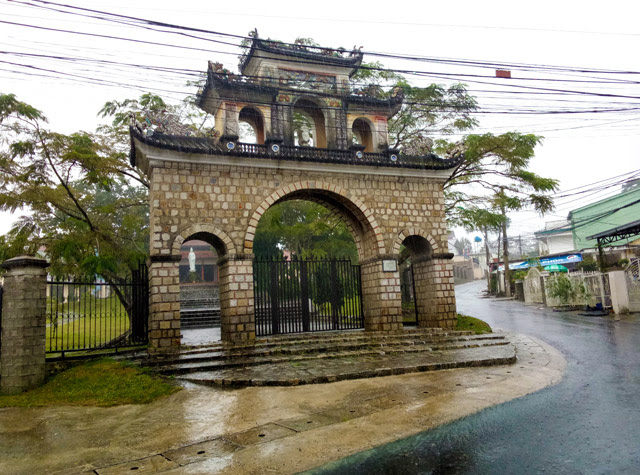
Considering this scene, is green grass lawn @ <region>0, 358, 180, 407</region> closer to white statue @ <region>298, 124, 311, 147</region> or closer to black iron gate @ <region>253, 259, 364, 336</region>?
black iron gate @ <region>253, 259, 364, 336</region>

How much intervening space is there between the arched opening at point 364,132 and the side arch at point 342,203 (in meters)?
2.68

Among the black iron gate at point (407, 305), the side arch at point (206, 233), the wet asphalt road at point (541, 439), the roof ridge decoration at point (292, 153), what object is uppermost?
the roof ridge decoration at point (292, 153)

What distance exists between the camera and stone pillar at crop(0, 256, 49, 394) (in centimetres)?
749

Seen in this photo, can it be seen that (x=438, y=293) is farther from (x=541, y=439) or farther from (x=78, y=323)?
(x=78, y=323)

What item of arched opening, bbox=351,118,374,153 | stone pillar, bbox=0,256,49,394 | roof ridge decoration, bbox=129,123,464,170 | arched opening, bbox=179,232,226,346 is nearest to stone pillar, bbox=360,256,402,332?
roof ridge decoration, bbox=129,123,464,170

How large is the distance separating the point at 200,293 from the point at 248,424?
78.9 feet

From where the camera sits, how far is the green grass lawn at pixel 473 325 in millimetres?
13020

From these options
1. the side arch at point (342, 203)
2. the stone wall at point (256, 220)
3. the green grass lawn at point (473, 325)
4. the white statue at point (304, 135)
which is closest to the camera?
the stone wall at point (256, 220)

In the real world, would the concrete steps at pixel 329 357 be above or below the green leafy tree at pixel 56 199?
below

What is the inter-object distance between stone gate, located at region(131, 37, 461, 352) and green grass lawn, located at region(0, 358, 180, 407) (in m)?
2.06

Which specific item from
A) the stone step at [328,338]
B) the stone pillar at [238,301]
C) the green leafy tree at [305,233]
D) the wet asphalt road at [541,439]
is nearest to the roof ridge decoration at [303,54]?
the green leafy tree at [305,233]

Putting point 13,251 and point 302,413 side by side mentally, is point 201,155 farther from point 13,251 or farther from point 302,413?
point 302,413

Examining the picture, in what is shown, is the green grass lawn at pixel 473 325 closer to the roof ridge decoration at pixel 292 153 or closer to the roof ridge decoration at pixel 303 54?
the roof ridge decoration at pixel 292 153

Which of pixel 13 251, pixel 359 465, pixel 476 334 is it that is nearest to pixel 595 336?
pixel 476 334
